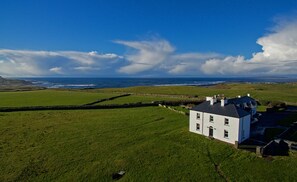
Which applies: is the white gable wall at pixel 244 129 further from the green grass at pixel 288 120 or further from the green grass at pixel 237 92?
the green grass at pixel 237 92

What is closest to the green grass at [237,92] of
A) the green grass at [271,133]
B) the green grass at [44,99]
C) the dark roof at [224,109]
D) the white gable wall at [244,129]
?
the green grass at [44,99]

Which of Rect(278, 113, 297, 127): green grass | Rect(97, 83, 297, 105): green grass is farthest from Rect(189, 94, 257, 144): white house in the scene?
Rect(97, 83, 297, 105): green grass

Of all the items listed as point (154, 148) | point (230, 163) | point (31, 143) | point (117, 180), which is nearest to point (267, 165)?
point (230, 163)

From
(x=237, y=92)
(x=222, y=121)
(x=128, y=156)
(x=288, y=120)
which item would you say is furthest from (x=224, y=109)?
(x=237, y=92)

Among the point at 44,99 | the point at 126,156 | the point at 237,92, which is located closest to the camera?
the point at 126,156

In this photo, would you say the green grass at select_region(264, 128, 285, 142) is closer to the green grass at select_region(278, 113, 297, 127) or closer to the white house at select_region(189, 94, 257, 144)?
the white house at select_region(189, 94, 257, 144)

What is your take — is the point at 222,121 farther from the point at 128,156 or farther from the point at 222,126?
the point at 128,156

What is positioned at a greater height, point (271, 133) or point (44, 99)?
point (44, 99)
